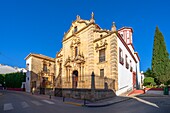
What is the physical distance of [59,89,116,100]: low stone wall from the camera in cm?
1510

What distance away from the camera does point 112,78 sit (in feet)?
62.2

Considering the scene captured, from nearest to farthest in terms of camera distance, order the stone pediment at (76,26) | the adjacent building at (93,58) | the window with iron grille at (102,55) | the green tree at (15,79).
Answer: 1. the adjacent building at (93,58)
2. the window with iron grille at (102,55)
3. the stone pediment at (76,26)
4. the green tree at (15,79)

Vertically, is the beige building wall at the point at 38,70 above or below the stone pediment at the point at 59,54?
below

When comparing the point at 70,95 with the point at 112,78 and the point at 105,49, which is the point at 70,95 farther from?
the point at 105,49

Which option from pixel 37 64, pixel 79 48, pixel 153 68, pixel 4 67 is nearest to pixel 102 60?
pixel 79 48

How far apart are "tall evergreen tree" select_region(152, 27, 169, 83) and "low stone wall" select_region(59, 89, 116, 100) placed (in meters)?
11.1

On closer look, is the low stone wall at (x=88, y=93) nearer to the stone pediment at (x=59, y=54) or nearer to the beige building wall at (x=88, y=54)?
the beige building wall at (x=88, y=54)

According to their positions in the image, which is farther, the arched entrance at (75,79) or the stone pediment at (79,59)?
the arched entrance at (75,79)

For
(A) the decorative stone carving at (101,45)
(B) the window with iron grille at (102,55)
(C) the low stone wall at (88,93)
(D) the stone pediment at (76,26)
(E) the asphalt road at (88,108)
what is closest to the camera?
(E) the asphalt road at (88,108)

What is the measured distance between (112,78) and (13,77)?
30.6m

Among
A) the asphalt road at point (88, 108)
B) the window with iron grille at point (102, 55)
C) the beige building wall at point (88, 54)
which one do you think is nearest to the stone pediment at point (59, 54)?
the beige building wall at point (88, 54)

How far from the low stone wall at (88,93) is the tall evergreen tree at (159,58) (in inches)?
436

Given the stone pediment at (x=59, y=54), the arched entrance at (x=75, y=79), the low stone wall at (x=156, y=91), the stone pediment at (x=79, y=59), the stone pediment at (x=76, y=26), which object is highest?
the stone pediment at (x=76, y=26)

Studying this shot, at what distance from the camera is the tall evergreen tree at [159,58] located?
25.3 metres
